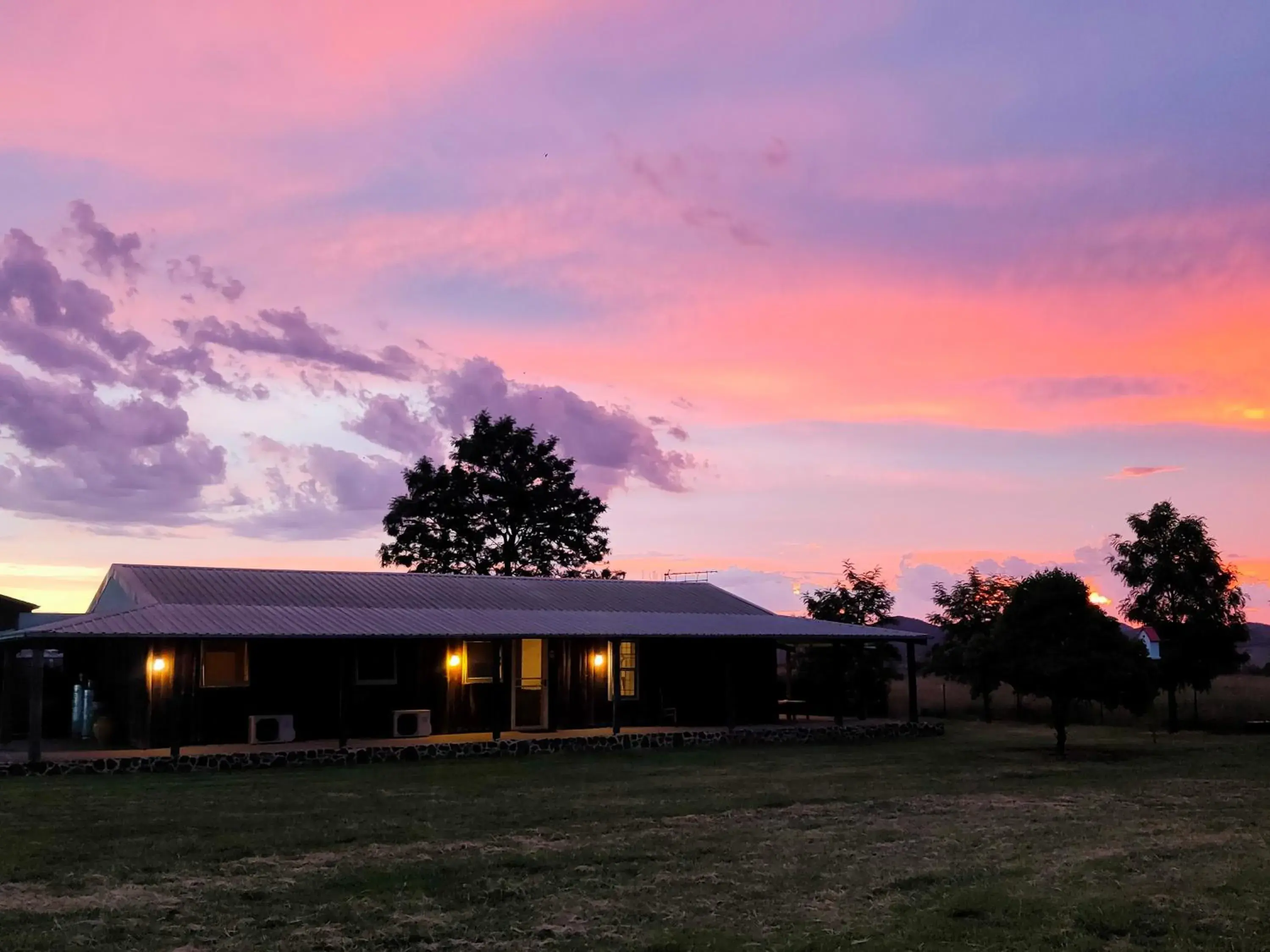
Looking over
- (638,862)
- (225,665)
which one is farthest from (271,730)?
(638,862)

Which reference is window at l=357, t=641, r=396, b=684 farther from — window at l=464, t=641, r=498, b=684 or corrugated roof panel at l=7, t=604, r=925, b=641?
window at l=464, t=641, r=498, b=684

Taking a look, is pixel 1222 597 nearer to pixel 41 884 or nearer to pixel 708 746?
pixel 708 746

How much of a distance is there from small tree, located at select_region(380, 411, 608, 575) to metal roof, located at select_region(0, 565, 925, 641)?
17556 millimetres

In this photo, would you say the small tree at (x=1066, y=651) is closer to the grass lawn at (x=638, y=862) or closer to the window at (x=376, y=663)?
the grass lawn at (x=638, y=862)

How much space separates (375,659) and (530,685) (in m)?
3.50

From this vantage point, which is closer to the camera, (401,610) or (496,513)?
(401,610)

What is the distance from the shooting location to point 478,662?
79.2 ft

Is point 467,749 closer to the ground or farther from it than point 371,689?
closer to the ground

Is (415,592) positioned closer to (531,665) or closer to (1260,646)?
(531,665)

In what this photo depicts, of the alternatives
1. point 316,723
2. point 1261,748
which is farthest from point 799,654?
point 316,723

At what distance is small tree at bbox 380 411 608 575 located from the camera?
47750 millimetres

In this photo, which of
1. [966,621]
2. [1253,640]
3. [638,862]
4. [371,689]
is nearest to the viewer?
[638,862]

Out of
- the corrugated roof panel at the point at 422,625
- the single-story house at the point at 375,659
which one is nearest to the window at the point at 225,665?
the single-story house at the point at 375,659

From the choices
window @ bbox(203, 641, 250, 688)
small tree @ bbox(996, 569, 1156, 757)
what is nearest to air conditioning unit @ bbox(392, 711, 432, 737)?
window @ bbox(203, 641, 250, 688)
